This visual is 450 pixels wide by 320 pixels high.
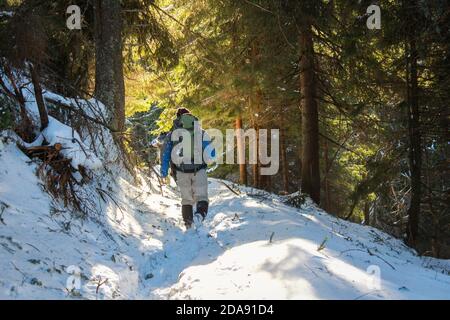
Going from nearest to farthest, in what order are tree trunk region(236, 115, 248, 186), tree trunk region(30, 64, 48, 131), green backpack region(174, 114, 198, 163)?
tree trunk region(30, 64, 48, 131)
green backpack region(174, 114, 198, 163)
tree trunk region(236, 115, 248, 186)

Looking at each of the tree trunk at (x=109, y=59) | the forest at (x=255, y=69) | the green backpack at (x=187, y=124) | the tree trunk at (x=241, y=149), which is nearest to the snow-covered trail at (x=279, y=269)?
the green backpack at (x=187, y=124)

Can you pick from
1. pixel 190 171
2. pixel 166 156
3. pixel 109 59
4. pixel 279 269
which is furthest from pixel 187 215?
pixel 109 59

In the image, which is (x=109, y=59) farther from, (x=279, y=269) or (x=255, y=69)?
(x=279, y=269)

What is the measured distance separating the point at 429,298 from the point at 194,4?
11984 mm

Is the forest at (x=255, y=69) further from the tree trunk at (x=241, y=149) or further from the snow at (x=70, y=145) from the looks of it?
the tree trunk at (x=241, y=149)

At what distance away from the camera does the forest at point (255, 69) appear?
7.71 metres

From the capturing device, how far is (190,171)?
27.5 ft

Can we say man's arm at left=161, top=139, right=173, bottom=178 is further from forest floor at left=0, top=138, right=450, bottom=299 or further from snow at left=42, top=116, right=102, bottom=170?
snow at left=42, top=116, right=102, bottom=170

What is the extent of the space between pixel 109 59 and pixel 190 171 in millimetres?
3779

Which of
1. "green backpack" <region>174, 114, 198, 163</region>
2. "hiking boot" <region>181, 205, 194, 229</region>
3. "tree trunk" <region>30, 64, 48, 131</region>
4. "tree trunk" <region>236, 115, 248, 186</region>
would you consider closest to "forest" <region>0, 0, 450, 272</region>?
"tree trunk" <region>30, 64, 48, 131</region>

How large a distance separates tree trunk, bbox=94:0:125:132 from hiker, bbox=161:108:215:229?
7.12ft

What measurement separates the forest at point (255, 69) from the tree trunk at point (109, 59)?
0.08ft

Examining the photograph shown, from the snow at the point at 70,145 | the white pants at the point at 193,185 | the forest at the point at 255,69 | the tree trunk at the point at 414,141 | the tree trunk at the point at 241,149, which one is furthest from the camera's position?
the tree trunk at the point at 241,149

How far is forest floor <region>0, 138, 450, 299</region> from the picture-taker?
4434 millimetres
